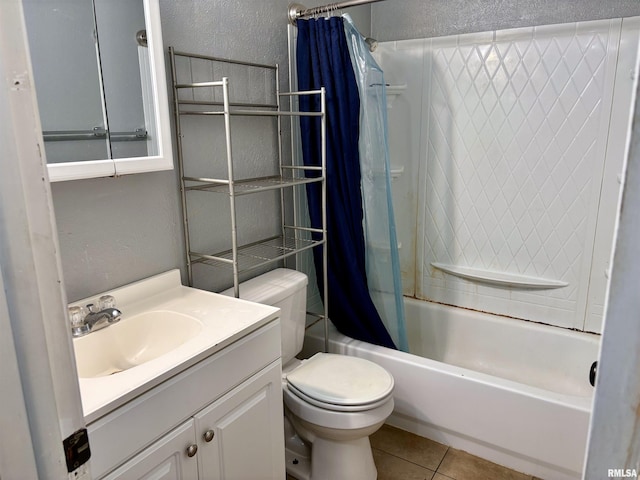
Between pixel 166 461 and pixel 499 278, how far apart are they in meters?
1.99

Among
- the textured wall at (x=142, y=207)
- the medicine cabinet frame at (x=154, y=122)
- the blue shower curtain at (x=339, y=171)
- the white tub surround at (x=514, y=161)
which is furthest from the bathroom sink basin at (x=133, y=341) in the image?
the white tub surround at (x=514, y=161)

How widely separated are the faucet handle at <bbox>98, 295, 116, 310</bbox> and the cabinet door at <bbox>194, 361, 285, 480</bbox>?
1.51 ft

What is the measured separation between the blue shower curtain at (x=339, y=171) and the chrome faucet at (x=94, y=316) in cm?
100

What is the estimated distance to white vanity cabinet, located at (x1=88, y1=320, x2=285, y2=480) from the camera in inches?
42.8

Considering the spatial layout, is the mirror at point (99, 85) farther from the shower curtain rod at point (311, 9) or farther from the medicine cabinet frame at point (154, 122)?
the shower curtain rod at point (311, 9)

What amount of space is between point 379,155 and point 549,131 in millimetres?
895

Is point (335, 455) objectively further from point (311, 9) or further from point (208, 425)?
point (311, 9)

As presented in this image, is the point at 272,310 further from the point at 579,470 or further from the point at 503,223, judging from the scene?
the point at 503,223

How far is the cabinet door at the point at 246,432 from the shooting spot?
4.36ft

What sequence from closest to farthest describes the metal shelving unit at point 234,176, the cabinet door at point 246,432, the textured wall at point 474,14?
the cabinet door at point 246,432, the metal shelving unit at point 234,176, the textured wall at point 474,14

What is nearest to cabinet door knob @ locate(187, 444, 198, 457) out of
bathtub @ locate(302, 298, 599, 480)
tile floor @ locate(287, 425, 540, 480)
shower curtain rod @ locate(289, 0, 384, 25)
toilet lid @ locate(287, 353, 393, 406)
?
toilet lid @ locate(287, 353, 393, 406)

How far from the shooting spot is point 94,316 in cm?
139

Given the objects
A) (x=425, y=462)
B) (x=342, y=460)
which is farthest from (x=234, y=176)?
(x=425, y=462)

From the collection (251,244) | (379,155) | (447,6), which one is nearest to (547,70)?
(447,6)
